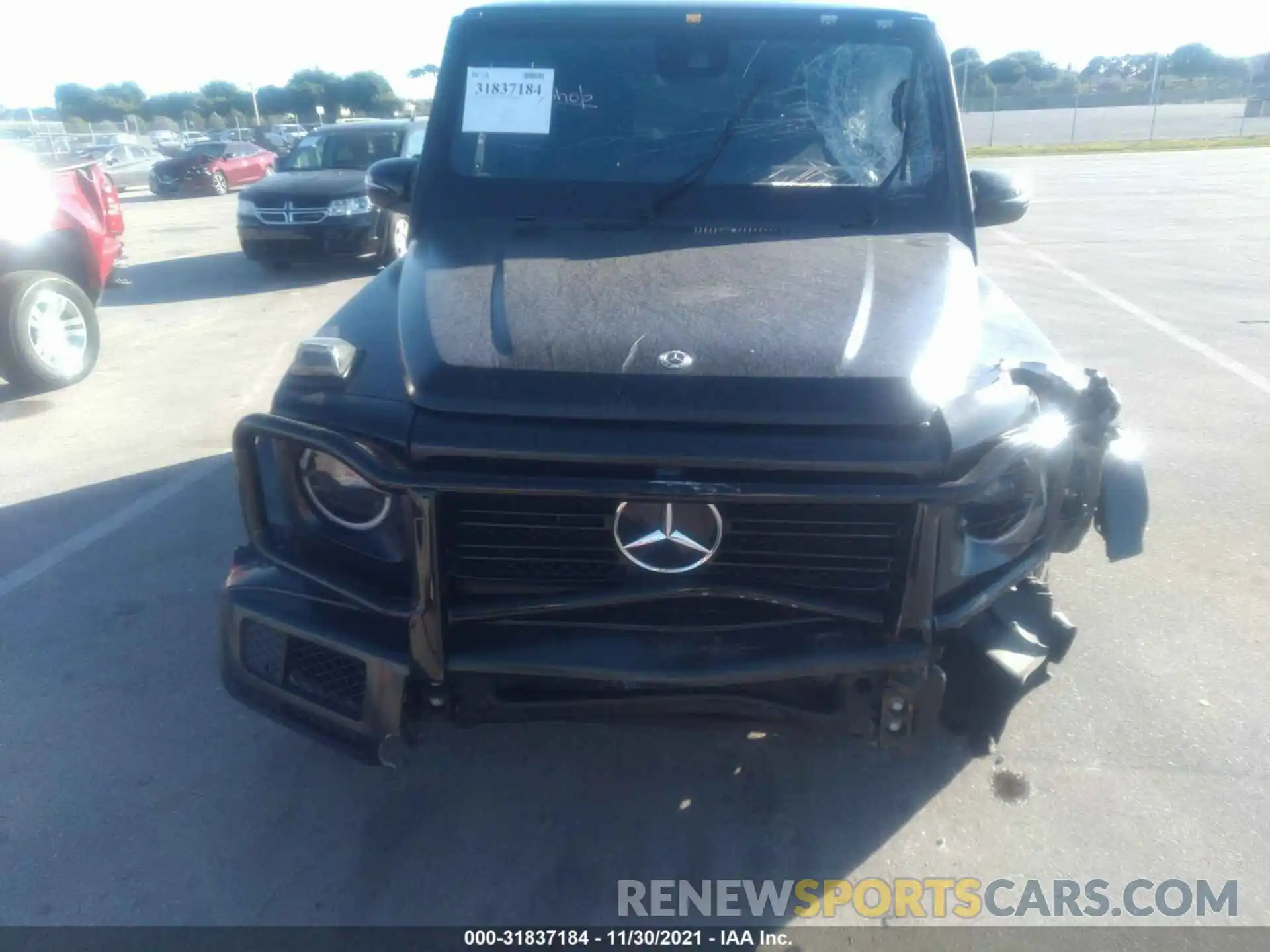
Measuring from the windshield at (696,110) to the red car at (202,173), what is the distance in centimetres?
2377

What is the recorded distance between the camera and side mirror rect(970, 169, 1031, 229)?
153 inches

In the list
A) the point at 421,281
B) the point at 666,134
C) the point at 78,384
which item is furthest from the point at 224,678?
the point at 78,384

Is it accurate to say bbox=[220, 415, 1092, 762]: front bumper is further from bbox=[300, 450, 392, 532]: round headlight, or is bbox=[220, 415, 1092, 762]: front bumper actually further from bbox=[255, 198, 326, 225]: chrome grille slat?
bbox=[255, 198, 326, 225]: chrome grille slat

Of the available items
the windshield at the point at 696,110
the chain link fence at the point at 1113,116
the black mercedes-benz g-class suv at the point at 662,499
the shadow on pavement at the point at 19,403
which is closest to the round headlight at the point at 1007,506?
the black mercedes-benz g-class suv at the point at 662,499

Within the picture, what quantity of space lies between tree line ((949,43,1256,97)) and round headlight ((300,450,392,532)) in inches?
2062

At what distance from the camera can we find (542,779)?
3.26 metres

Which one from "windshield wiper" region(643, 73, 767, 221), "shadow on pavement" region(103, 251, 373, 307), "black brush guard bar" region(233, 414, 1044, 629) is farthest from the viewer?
"shadow on pavement" region(103, 251, 373, 307)

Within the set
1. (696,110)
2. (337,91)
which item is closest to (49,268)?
(696,110)

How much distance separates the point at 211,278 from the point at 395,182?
940 cm

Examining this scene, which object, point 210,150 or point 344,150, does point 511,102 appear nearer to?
point 344,150

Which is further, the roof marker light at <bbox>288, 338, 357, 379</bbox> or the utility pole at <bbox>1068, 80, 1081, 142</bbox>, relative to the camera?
the utility pole at <bbox>1068, 80, 1081, 142</bbox>

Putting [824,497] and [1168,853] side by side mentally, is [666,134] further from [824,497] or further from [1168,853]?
[1168,853]

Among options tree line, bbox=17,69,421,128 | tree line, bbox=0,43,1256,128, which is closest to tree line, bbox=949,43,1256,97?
tree line, bbox=0,43,1256,128

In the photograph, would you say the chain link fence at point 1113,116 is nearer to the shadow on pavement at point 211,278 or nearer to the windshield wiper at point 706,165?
the shadow on pavement at point 211,278
